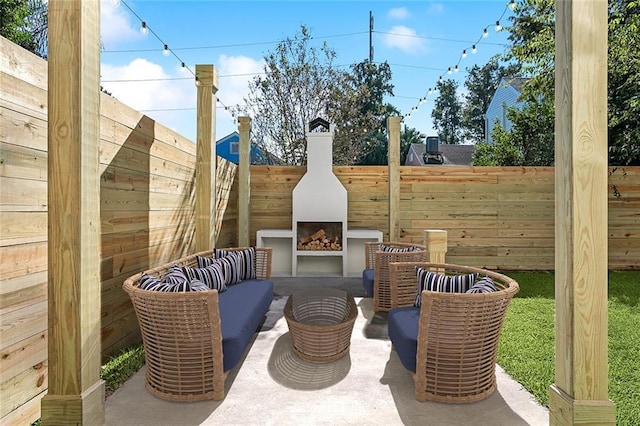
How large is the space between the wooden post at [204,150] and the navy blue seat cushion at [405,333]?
7.33 feet

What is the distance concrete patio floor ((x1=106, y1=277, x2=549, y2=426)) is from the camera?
1953mm

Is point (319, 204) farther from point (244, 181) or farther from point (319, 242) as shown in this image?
point (244, 181)

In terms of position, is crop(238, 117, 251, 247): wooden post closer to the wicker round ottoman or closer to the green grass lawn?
the wicker round ottoman

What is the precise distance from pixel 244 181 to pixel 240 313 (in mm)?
3390

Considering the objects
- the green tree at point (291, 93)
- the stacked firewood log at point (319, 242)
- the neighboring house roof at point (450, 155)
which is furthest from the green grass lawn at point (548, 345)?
the neighboring house roof at point (450, 155)

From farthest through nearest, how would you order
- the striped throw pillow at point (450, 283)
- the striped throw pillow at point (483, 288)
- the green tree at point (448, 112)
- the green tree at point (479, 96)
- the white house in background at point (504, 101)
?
the green tree at point (448, 112) → the green tree at point (479, 96) → the white house in background at point (504, 101) → the striped throw pillow at point (450, 283) → the striped throw pillow at point (483, 288)

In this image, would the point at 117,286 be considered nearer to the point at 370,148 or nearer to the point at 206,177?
the point at 206,177

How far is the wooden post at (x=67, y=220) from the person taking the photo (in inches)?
69.7

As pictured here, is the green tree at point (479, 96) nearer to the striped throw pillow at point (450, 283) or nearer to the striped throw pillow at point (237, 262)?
the striped throw pillow at point (237, 262)

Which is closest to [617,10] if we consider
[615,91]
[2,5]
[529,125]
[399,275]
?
[615,91]

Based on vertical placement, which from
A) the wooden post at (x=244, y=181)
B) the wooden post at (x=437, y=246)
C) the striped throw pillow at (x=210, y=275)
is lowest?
the striped throw pillow at (x=210, y=275)

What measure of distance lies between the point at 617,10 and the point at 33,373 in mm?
9305

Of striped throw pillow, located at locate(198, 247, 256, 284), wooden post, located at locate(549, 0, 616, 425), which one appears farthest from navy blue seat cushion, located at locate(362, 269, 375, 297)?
wooden post, located at locate(549, 0, 616, 425)

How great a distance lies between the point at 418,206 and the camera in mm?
6223
